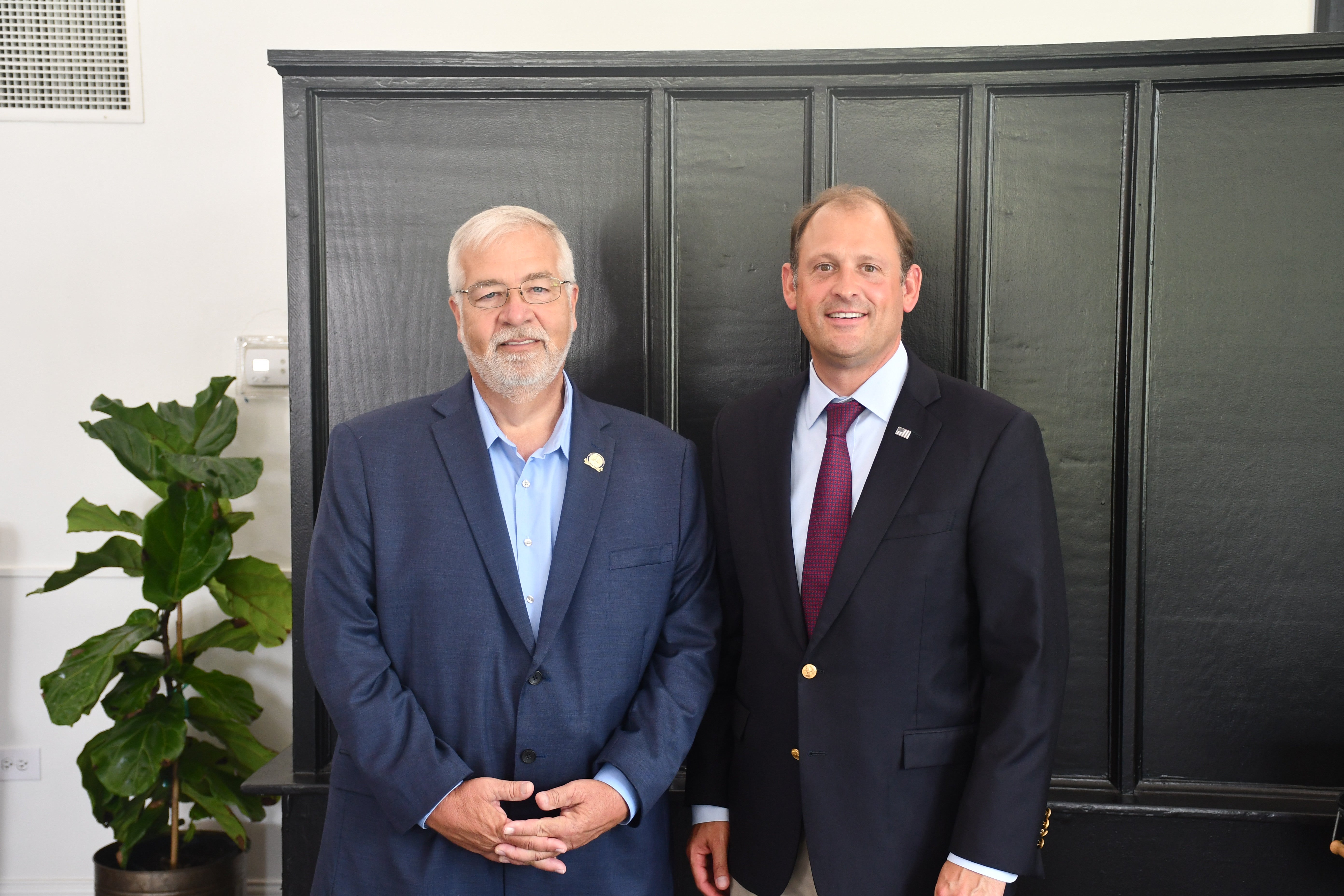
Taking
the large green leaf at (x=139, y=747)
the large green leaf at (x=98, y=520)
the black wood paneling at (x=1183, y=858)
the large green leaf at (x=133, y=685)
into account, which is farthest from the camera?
the large green leaf at (x=98, y=520)

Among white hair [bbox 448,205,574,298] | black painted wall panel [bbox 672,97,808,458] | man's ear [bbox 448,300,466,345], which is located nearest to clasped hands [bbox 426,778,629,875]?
man's ear [bbox 448,300,466,345]

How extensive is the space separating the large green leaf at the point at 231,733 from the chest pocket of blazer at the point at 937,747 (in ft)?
6.58

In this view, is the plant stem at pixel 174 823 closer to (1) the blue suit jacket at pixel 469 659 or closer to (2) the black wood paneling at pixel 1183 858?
(1) the blue suit jacket at pixel 469 659

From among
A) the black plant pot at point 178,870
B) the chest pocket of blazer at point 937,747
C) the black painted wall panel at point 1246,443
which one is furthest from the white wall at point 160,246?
the chest pocket of blazer at point 937,747

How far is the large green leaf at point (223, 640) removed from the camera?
2768mm

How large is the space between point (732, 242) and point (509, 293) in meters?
0.81

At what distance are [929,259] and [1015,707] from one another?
3.93 ft

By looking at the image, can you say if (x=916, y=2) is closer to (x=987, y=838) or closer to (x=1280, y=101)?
(x=1280, y=101)

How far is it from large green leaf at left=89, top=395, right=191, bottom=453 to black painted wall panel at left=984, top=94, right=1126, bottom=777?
2.25 meters

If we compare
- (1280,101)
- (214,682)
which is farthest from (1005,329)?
(214,682)

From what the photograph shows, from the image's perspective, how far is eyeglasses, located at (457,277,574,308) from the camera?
5.41ft

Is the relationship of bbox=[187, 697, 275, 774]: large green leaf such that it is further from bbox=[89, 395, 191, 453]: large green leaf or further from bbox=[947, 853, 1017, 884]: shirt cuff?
bbox=[947, 853, 1017, 884]: shirt cuff

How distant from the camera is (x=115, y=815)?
2.67 meters

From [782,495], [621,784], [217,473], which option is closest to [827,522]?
[782,495]
